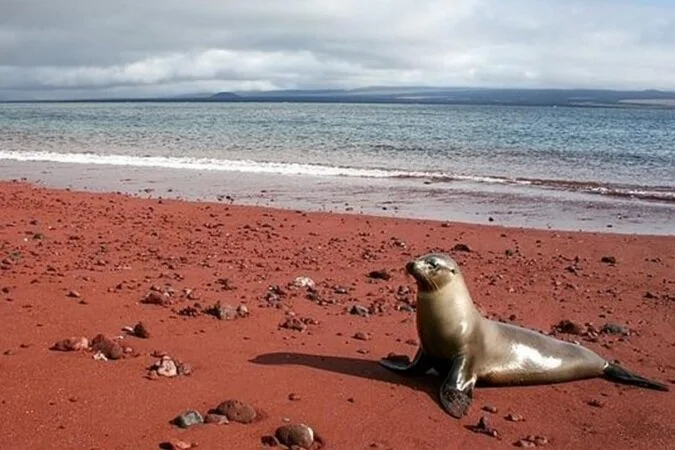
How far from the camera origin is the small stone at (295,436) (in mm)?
5875

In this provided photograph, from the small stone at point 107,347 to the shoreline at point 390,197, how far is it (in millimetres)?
11061

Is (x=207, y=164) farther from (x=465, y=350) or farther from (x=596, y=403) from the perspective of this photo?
(x=596, y=403)

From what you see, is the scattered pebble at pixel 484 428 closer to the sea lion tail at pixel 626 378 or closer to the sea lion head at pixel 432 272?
the sea lion head at pixel 432 272

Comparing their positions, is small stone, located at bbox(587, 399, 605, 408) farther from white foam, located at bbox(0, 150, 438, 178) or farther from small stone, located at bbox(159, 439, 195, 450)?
white foam, located at bbox(0, 150, 438, 178)

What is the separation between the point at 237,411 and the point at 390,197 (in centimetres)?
1610

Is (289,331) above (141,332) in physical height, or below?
below

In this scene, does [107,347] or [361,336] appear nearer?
[107,347]

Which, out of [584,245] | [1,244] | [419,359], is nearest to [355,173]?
[584,245]

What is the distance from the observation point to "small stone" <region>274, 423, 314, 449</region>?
19.3 ft

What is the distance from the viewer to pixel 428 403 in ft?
22.8

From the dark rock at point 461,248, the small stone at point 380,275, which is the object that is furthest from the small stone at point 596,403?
the dark rock at point 461,248

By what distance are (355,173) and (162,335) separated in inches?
849

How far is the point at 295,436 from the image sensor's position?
5898mm

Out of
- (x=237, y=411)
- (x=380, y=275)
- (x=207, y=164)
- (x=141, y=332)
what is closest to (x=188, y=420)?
(x=237, y=411)
